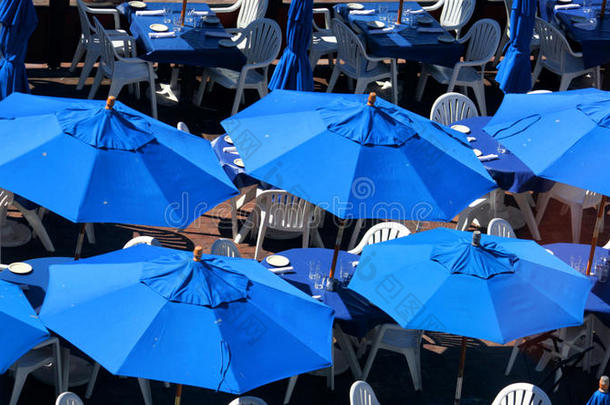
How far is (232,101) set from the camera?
12977mm

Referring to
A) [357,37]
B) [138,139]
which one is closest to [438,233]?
[138,139]

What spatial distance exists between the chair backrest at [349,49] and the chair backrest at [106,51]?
2621 millimetres

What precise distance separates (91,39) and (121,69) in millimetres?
803

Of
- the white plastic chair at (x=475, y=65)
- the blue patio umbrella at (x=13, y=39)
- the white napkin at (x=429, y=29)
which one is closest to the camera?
the blue patio umbrella at (x=13, y=39)

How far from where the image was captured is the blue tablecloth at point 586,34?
42.2 ft

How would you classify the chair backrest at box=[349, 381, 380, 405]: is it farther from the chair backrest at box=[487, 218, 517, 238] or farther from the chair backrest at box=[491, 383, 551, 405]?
the chair backrest at box=[487, 218, 517, 238]

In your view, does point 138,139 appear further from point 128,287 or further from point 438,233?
point 438,233

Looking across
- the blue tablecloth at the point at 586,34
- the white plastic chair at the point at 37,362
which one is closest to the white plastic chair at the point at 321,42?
the blue tablecloth at the point at 586,34

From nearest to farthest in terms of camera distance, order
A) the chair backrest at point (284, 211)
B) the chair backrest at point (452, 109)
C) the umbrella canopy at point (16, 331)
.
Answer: the umbrella canopy at point (16, 331)
the chair backrest at point (284, 211)
the chair backrest at point (452, 109)

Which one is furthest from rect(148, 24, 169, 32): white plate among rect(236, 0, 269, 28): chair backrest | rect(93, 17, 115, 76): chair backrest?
rect(236, 0, 269, 28): chair backrest

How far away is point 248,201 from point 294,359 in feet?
14.1

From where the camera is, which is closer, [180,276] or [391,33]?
[180,276]

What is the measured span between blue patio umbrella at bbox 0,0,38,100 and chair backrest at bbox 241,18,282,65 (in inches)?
118

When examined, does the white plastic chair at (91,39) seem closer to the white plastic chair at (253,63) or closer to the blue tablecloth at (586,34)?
the white plastic chair at (253,63)
